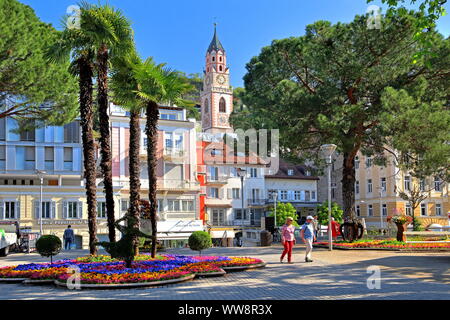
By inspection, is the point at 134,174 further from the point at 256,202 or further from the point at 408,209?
the point at 408,209

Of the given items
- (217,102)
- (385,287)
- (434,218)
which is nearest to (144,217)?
(385,287)

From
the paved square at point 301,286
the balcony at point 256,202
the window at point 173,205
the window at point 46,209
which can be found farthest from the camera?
the balcony at point 256,202

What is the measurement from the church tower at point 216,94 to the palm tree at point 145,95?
8190 cm

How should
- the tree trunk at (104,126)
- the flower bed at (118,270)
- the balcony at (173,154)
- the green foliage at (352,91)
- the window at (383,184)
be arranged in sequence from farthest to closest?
1. the window at (383,184)
2. the balcony at (173,154)
3. the green foliage at (352,91)
4. the tree trunk at (104,126)
5. the flower bed at (118,270)

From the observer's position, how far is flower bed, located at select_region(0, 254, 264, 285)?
13805mm

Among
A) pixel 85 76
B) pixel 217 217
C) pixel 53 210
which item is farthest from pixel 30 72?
pixel 217 217

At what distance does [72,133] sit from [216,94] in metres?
59.7

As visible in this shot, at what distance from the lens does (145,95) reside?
20047 mm

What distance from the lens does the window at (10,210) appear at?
43875mm

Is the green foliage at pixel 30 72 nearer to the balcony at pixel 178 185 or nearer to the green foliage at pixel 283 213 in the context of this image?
the balcony at pixel 178 185

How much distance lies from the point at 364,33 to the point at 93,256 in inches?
657

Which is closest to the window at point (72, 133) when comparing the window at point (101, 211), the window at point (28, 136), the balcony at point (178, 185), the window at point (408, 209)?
the window at point (28, 136)

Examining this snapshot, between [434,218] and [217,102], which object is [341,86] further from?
[217,102]

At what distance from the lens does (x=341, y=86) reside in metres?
27.5
